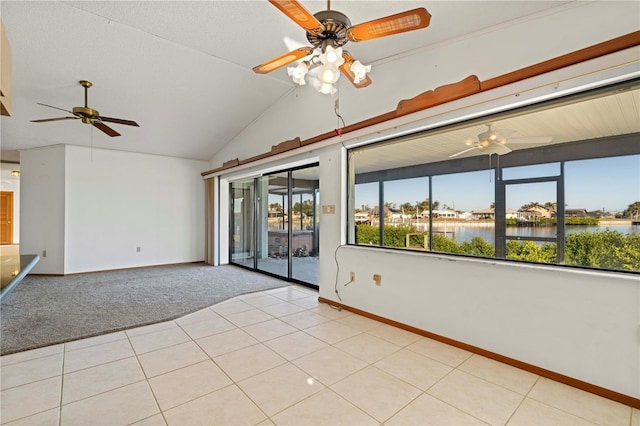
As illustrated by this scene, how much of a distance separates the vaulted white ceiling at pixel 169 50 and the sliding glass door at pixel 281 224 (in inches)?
57.3

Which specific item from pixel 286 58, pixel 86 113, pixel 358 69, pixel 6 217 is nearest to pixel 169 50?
pixel 86 113

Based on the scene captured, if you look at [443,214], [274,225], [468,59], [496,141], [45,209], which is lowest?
[274,225]

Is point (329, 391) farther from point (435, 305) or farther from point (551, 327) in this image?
point (551, 327)

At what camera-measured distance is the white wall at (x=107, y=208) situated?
18.4ft

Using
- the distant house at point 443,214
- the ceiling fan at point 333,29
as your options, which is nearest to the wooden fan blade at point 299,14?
the ceiling fan at point 333,29

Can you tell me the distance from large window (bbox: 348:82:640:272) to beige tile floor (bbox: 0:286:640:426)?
100 centimetres

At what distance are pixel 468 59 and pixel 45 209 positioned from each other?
7547mm

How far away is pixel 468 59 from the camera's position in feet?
8.55

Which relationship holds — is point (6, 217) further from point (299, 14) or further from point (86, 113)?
point (299, 14)

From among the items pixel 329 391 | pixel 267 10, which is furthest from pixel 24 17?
pixel 329 391

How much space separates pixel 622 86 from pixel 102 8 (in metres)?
4.43

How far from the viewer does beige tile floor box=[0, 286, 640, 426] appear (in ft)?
5.80

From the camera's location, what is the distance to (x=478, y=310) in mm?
2572

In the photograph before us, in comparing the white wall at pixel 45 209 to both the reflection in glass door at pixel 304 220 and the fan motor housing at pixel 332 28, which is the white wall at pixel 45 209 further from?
the fan motor housing at pixel 332 28
